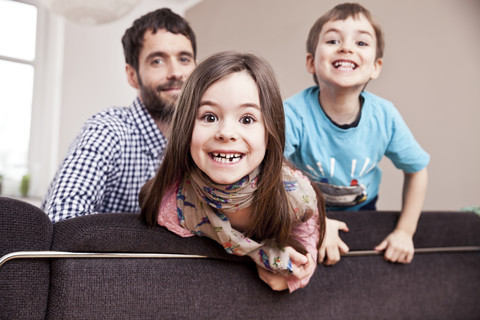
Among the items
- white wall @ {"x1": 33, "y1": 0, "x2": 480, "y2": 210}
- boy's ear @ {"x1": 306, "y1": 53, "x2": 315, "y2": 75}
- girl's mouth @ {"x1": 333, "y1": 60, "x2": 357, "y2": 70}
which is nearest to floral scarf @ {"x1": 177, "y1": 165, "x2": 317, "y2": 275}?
girl's mouth @ {"x1": 333, "y1": 60, "x2": 357, "y2": 70}

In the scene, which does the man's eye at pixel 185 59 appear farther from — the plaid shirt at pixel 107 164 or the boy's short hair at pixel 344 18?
the boy's short hair at pixel 344 18

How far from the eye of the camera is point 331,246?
3.71ft

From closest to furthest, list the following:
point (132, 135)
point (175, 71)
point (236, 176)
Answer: point (236, 176)
point (132, 135)
point (175, 71)

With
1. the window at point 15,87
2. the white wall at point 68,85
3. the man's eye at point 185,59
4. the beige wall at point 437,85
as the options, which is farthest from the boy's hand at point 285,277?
the window at point 15,87

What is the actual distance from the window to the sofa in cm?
405

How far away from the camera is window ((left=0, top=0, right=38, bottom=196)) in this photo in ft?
14.7

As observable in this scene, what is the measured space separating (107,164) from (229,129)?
25.7 inches

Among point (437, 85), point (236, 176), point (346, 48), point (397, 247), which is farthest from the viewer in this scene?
point (437, 85)

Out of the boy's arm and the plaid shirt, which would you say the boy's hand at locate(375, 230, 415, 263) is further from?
the plaid shirt

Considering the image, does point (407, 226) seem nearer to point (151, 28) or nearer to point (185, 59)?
point (185, 59)

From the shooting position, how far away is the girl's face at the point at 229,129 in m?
0.91

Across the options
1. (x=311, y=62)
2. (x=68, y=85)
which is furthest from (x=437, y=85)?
(x=68, y=85)

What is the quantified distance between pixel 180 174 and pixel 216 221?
0.13 m

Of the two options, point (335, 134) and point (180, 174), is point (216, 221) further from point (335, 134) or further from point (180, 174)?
point (335, 134)
